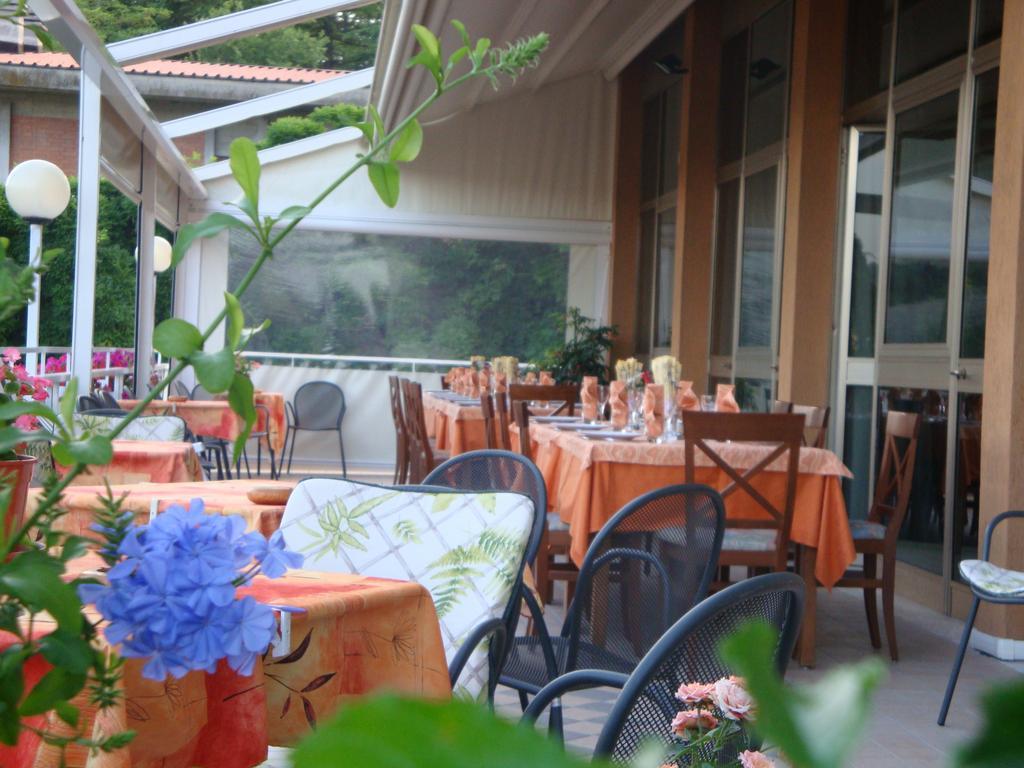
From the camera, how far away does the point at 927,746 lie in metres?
3.58

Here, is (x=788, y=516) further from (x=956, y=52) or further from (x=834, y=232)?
(x=834, y=232)

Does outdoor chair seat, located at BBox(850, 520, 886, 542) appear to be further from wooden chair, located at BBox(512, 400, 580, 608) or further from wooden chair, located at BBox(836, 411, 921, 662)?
wooden chair, located at BBox(512, 400, 580, 608)

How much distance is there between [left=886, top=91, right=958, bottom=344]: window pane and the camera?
5.75 m

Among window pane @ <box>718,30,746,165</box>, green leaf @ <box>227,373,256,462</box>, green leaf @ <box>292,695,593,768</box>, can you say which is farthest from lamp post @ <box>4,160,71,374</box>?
green leaf @ <box>292,695,593,768</box>

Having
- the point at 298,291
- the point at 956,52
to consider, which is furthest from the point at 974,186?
the point at 298,291

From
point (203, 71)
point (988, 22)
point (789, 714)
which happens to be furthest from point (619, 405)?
point (203, 71)

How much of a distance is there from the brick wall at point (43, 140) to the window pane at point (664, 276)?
11.0 meters

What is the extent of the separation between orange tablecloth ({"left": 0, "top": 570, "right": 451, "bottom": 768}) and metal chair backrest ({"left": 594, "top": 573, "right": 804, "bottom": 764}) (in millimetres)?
329

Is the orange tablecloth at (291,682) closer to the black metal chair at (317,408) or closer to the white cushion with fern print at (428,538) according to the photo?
the white cushion with fern print at (428,538)

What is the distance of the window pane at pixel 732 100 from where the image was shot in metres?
9.43

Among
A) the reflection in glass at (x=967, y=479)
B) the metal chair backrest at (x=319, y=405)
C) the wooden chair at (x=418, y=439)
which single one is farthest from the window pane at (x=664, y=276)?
the reflection in glass at (x=967, y=479)

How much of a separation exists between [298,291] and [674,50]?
177 inches

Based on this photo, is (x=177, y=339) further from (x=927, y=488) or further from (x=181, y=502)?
(x=927, y=488)

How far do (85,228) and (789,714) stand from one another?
693 cm
